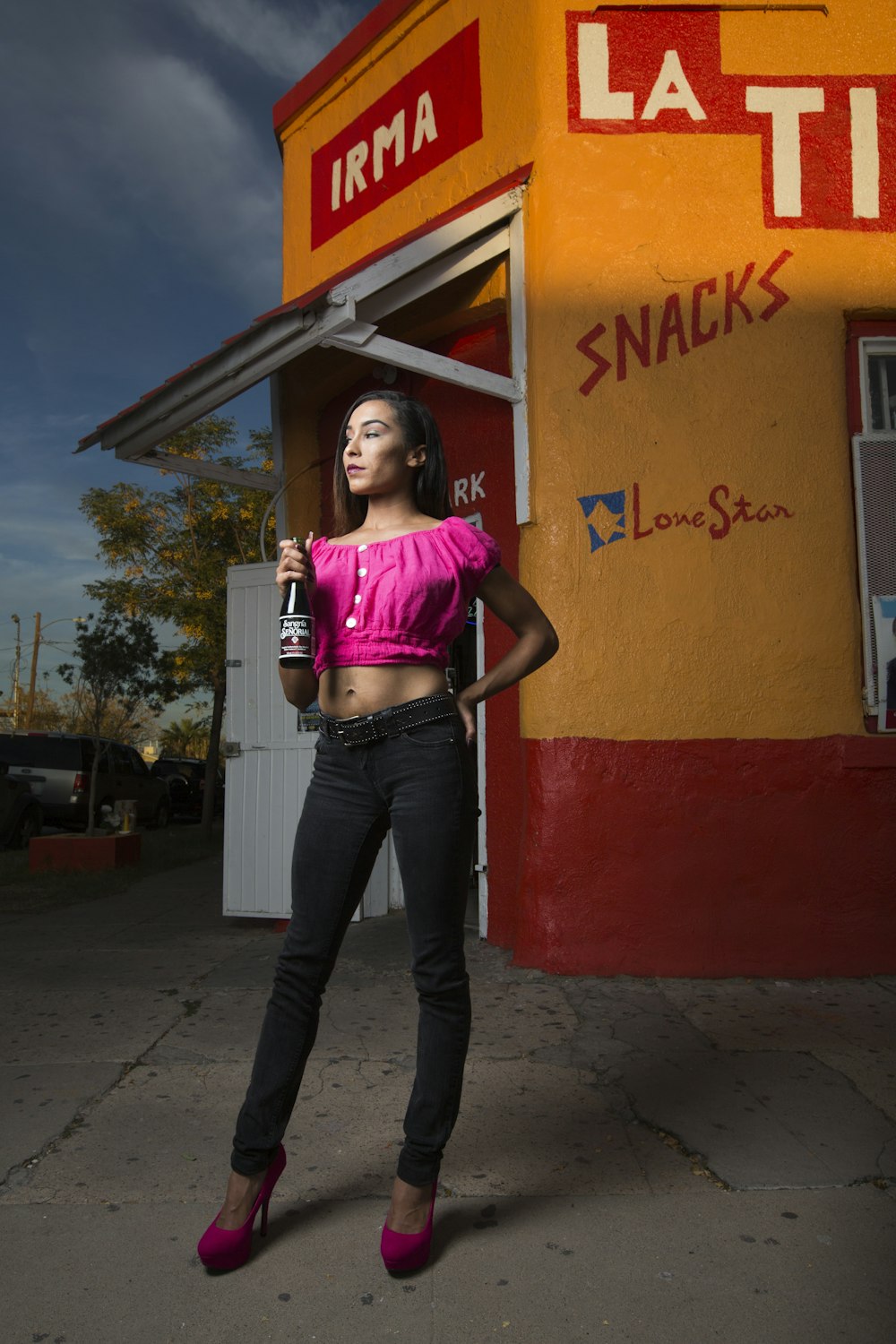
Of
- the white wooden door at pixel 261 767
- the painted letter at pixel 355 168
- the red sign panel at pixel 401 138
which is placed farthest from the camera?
the painted letter at pixel 355 168

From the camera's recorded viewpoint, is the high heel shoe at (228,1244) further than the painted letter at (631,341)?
No

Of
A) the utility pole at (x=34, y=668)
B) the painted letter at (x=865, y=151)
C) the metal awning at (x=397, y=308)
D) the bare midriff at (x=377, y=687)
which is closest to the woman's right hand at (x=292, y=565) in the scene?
the bare midriff at (x=377, y=687)

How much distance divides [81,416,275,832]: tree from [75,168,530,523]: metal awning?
38.0 ft

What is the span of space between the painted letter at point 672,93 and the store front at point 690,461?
17 millimetres

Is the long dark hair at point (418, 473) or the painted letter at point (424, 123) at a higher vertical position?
the painted letter at point (424, 123)

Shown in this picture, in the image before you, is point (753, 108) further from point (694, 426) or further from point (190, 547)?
point (190, 547)

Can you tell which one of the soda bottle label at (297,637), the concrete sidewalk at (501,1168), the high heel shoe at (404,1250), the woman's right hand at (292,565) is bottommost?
the concrete sidewalk at (501,1168)

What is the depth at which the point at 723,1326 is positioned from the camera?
1903mm

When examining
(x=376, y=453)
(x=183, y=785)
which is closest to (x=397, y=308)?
(x=376, y=453)

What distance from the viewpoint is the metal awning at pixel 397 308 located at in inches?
195

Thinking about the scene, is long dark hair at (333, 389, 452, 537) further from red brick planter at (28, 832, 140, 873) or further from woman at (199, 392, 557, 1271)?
red brick planter at (28, 832, 140, 873)

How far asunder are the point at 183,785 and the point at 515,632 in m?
23.7

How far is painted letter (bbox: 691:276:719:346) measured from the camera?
16.1 ft

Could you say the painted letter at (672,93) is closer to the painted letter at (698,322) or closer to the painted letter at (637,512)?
the painted letter at (698,322)
